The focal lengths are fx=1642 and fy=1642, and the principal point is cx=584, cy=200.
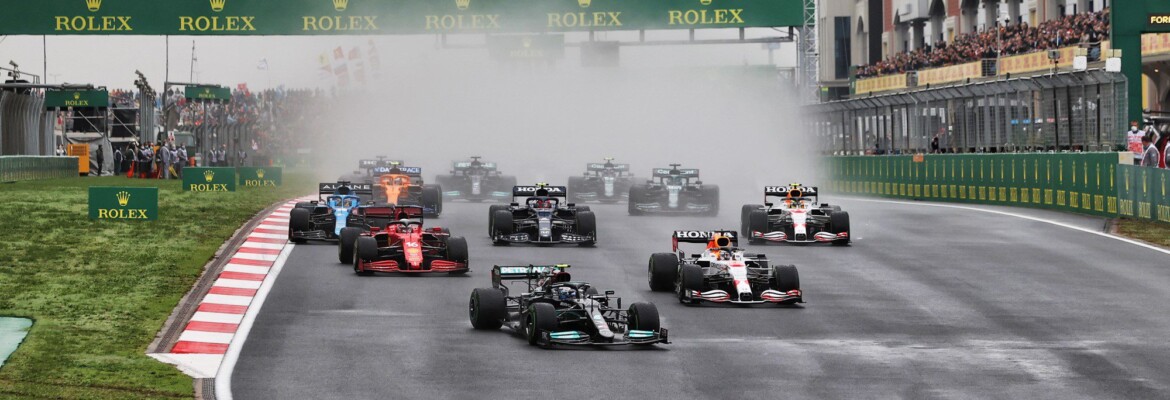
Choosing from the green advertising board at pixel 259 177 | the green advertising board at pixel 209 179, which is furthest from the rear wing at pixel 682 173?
the green advertising board at pixel 259 177

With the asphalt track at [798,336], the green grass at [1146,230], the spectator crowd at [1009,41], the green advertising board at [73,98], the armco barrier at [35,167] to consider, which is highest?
the spectator crowd at [1009,41]

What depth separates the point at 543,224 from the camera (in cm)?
2686

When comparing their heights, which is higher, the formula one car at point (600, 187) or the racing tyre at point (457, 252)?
the formula one car at point (600, 187)

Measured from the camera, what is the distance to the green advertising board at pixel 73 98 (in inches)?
2559

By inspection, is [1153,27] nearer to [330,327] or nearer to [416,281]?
[416,281]

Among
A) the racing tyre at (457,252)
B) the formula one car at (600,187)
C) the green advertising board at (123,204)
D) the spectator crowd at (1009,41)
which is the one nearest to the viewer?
the racing tyre at (457,252)

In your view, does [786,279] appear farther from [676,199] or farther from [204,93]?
[204,93]

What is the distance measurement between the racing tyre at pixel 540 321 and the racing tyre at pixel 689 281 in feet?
11.6

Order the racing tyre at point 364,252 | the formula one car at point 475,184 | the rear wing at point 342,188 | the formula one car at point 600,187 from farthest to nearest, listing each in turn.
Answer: the formula one car at point 475,184
the formula one car at point 600,187
the rear wing at point 342,188
the racing tyre at point 364,252

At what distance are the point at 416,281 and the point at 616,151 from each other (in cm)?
5368

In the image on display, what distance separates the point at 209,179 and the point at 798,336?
3365 centimetres

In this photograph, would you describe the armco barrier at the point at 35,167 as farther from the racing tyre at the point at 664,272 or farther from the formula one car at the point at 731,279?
the formula one car at the point at 731,279

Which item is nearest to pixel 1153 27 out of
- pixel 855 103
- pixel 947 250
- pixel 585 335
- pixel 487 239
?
pixel 947 250

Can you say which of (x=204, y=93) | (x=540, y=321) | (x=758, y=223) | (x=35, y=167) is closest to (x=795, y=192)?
(x=758, y=223)
